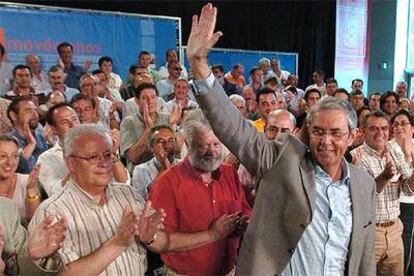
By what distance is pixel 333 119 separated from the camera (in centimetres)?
163

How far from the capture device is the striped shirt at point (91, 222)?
1708mm

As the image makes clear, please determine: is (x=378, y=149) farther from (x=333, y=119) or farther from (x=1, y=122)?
(x=1, y=122)

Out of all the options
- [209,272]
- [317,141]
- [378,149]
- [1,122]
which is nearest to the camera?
[317,141]

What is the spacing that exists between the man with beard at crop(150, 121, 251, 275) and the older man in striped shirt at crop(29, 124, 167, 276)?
158mm

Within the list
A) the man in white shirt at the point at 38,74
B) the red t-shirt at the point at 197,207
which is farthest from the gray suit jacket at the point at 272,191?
the man in white shirt at the point at 38,74

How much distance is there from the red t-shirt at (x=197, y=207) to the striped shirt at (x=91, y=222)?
0.60 feet

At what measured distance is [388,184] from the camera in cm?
300

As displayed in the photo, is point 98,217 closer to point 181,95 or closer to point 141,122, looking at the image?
point 141,122

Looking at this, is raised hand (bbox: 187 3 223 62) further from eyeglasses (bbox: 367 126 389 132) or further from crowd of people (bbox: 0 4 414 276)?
eyeglasses (bbox: 367 126 389 132)

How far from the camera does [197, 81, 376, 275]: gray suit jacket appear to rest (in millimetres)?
1565

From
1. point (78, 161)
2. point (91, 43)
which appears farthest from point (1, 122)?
point (91, 43)

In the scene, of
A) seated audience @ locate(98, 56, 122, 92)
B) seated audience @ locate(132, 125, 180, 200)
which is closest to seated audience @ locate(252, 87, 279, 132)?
seated audience @ locate(132, 125, 180, 200)

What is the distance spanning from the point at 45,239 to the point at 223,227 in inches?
27.4

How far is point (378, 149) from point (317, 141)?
151 cm
